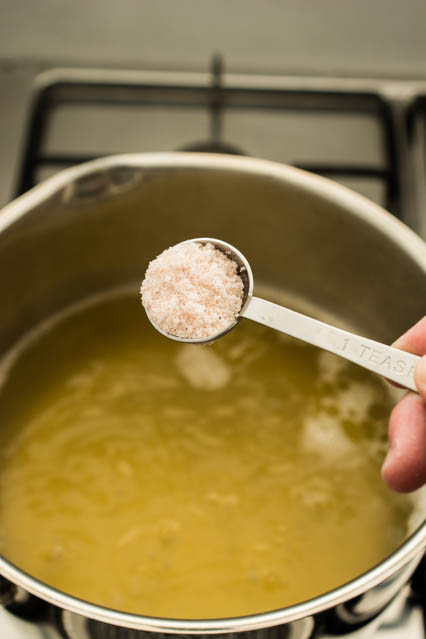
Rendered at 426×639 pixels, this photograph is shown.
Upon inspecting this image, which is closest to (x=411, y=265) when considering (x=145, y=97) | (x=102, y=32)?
(x=145, y=97)

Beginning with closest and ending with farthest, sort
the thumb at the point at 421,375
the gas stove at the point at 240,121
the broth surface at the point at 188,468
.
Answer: the thumb at the point at 421,375 → the broth surface at the point at 188,468 → the gas stove at the point at 240,121

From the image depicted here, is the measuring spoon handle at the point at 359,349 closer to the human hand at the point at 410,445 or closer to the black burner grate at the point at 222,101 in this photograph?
the human hand at the point at 410,445

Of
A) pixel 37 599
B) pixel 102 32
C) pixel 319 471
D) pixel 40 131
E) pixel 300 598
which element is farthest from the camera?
pixel 102 32

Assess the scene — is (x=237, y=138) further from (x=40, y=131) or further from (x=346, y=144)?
(x=40, y=131)

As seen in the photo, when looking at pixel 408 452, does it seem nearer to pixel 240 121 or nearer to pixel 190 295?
pixel 190 295

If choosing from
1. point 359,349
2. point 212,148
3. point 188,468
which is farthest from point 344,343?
point 212,148

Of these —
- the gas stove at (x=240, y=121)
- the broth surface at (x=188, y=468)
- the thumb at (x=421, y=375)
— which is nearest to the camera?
the thumb at (x=421, y=375)

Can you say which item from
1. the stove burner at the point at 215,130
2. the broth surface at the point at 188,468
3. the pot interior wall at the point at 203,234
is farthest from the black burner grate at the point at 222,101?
the broth surface at the point at 188,468
